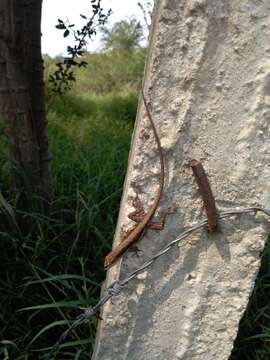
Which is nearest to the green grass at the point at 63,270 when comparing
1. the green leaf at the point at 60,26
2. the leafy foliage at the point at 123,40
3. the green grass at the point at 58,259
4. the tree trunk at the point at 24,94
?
the green grass at the point at 58,259

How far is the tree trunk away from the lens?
6.04 ft

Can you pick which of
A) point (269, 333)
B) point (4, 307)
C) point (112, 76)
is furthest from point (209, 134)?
point (112, 76)

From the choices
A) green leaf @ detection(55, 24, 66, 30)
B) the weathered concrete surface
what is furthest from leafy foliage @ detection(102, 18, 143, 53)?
Answer: the weathered concrete surface

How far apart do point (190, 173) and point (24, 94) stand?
3.87ft

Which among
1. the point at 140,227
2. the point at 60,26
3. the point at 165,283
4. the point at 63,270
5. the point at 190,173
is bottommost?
the point at 63,270

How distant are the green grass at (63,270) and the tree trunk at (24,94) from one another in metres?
0.17

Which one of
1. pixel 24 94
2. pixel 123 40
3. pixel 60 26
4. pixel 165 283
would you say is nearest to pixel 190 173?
pixel 165 283

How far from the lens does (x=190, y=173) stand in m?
0.95

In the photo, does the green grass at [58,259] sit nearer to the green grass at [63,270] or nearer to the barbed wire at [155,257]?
the green grass at [63,270]

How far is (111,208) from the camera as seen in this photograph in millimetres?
2156

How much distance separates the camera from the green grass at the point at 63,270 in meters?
1.59

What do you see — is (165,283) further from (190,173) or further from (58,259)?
(58,259)

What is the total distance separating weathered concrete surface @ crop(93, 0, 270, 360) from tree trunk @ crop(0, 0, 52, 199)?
3.52 feet

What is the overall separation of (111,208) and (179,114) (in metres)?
1.29
